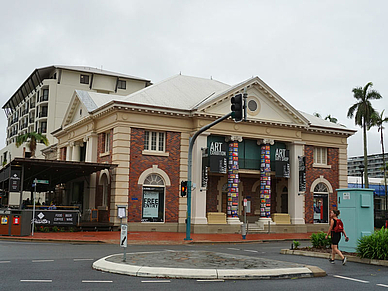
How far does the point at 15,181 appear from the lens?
2756 centimetres

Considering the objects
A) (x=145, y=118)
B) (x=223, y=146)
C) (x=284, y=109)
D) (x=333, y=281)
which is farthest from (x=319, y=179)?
(x=333, y=281)

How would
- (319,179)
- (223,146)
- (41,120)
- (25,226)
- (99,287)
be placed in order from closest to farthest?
1. (99,287)
2. (25,226)
3. (223,146)
4. (319,179)
5. (41,120)

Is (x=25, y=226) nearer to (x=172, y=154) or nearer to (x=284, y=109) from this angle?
(x=172, y=154)

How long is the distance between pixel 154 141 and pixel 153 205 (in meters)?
4.08

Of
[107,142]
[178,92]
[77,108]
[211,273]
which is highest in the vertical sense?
[178,92]

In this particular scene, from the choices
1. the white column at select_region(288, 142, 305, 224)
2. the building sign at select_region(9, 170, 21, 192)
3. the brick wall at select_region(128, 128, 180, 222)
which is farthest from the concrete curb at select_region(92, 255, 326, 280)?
the white column at select_region(288, 142, 305, 224)

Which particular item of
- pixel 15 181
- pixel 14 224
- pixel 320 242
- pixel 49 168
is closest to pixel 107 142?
pixel 49 168

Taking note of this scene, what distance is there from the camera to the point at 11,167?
27.7 metres

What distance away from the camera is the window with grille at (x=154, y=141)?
3150 centimetres

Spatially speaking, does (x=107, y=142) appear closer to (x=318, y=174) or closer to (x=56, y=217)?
(x=56, y=217)

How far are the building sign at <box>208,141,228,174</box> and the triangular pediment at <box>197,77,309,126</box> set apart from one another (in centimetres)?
218

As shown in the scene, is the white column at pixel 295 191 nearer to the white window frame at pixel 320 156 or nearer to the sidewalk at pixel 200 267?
the white window frame at pixel 320 156

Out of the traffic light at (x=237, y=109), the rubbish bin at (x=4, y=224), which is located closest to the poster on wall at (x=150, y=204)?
the rubbish bin at (x=4, y=224)

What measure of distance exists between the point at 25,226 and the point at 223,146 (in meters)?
14.1
